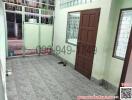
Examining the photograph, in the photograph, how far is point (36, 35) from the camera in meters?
5.57

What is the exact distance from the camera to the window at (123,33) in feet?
9.13

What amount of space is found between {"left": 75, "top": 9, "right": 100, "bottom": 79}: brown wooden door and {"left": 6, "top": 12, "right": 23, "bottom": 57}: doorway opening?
109 inches

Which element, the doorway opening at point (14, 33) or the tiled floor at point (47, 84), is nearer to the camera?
the tiled floor at point (47, 84)

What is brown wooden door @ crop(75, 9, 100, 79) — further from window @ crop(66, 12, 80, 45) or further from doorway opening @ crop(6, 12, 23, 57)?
doorway opening @ crop(6, 12, 23, 57)

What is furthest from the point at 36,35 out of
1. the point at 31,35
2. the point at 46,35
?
the point at 46,35

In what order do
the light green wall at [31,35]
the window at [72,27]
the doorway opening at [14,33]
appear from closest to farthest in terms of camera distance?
1. the window at [72,27]
2. the doorway opening at [14,33]
3. the light green wall at [31,35]

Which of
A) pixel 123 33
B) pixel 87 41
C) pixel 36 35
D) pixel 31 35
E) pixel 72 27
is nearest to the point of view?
pixel 123 33

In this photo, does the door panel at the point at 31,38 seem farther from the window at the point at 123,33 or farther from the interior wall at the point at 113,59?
the window at the point at 123,33

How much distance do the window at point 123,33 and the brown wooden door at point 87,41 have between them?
24.7 inches

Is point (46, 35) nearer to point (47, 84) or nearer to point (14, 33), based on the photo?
point (14, 33)

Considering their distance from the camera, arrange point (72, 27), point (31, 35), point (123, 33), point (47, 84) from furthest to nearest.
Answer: point (31, 35), point (72, 27), point (47, 84), point (123, 33)

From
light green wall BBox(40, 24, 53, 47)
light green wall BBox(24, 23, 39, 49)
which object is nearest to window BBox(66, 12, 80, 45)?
light green wall BBox(40, 24, 53, 47)

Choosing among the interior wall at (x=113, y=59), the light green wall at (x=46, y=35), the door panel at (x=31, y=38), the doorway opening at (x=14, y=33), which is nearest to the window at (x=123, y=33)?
the interior wall at (x=113, y=59)

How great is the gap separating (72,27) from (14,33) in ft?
10.6
